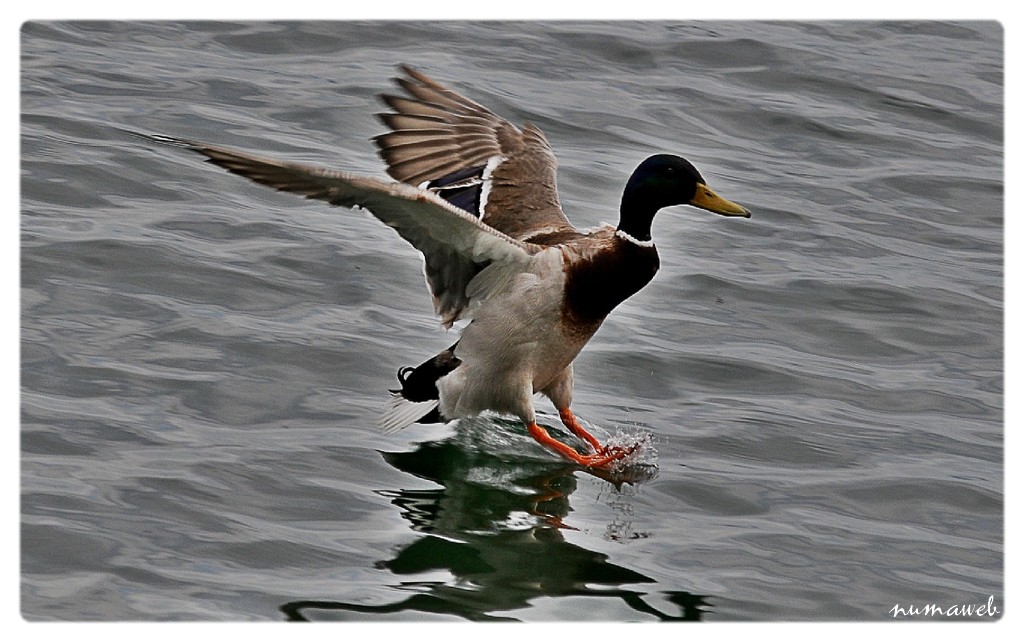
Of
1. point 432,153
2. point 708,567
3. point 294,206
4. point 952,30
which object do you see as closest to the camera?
point 708,567

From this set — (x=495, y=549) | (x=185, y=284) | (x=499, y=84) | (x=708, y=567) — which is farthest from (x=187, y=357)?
(x=499, y=84)

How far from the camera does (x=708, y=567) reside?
18.8 feet

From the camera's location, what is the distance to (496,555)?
5.71m

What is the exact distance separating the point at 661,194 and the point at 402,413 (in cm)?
157

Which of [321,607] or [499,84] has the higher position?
[499,84]

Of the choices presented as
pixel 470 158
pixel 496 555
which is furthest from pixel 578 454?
pixel 470 158

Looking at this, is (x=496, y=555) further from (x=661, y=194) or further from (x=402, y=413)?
(x=661, y=194)

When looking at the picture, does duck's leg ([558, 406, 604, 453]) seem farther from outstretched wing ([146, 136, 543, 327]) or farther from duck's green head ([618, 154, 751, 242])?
duck's green head ([618, 154, 751, 242])

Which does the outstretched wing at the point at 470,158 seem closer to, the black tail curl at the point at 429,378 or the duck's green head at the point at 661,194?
the duck's green head at the point at 661,194

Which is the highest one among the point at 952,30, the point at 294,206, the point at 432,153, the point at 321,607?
the point at 952,30

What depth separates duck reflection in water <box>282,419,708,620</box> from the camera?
523 cm

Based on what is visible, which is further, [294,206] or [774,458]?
[294,206]

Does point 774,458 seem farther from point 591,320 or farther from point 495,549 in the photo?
point 495,549

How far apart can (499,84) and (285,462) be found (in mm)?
4926
